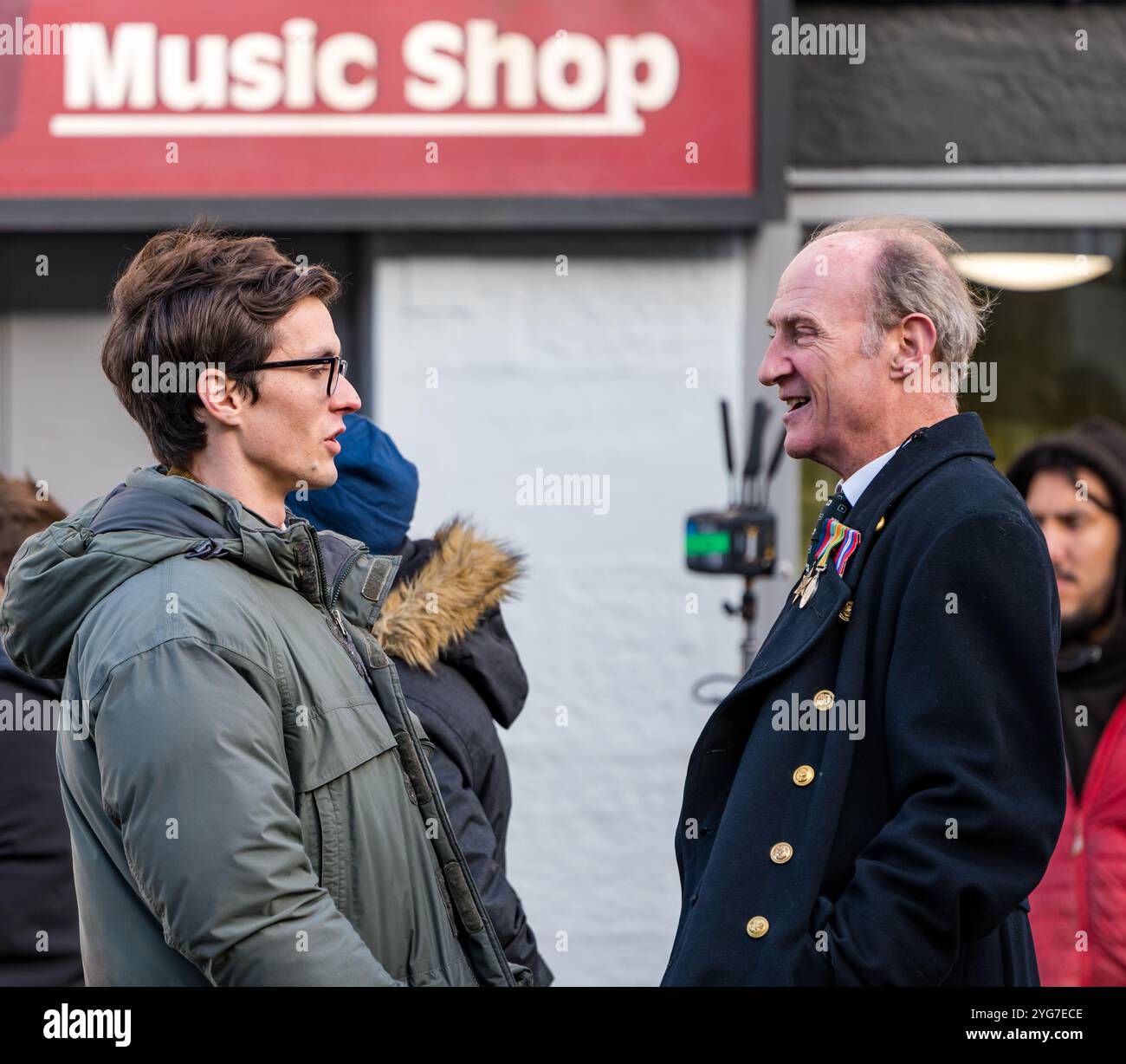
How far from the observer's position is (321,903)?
6.07 feet

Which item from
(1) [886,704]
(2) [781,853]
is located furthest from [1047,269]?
(2) [781,853]

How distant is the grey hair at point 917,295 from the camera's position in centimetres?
218

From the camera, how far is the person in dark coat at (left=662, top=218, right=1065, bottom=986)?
1.89 metres

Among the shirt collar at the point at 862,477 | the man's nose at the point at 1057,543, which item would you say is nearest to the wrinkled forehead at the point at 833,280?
the shirt collar at the point at 862,477

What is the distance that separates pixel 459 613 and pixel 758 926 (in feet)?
3.14

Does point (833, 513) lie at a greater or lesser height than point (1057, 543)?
greater

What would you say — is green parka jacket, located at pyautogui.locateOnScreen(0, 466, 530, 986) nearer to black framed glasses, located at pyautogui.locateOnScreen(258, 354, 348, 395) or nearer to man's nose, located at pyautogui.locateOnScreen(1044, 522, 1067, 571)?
black framed glasses, located at pyautogui.locateOnScreen(258, 354, 348, 395)

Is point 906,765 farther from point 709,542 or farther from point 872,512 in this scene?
point 709,542

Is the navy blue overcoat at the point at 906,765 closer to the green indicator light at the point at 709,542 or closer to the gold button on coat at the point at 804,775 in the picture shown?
the gold button on coat at the point at 804,775

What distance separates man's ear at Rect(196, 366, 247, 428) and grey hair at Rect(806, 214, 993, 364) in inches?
38.1

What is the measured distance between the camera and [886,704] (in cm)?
199

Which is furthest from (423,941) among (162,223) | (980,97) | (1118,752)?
(980,97)

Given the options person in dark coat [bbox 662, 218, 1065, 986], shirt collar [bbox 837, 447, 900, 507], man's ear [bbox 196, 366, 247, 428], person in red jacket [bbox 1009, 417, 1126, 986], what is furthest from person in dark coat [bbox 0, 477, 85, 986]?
person in red jacket [bbox 1009, 417, 1126, 986]
